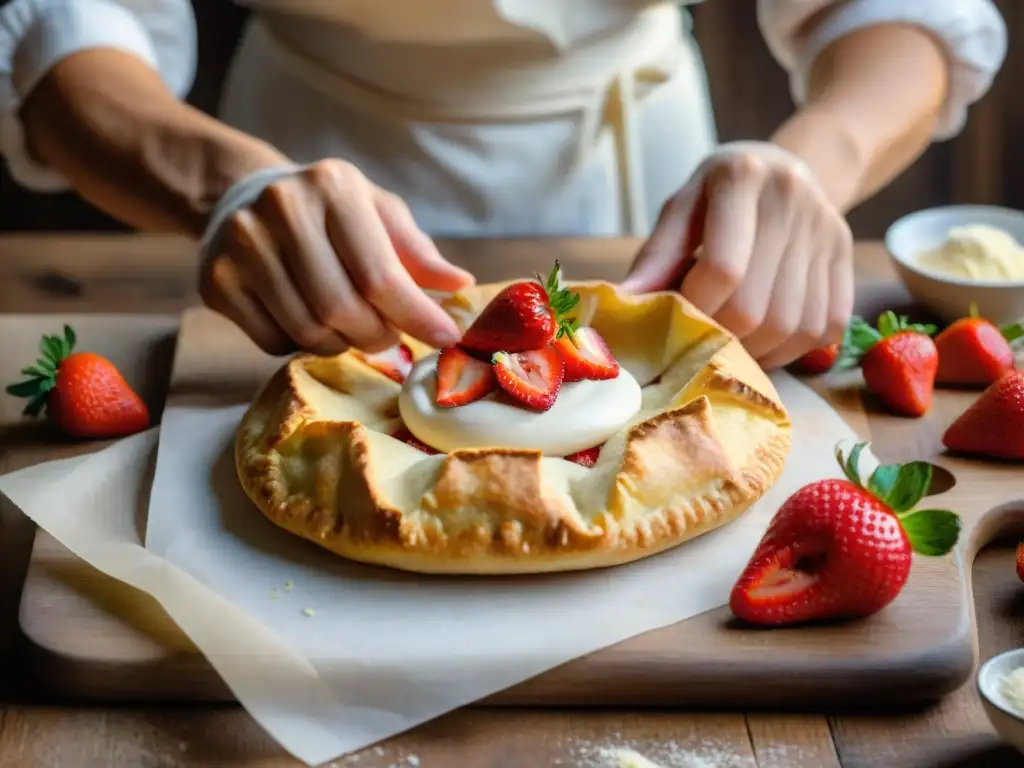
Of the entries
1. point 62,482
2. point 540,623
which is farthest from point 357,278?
point 540,623

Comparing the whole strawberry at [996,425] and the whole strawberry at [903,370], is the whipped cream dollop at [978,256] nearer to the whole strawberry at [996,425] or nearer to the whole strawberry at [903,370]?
the whole strawberry at [903,370]

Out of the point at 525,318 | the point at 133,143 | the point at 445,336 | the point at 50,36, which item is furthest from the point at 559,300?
the point at 50,36

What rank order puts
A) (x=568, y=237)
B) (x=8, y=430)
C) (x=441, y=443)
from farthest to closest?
(x=568, y=237) < (x=8, y=430) < (x=441, y=443)

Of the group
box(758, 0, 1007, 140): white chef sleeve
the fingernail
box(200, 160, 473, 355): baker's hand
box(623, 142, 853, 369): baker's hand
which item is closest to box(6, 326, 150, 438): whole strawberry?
box(200, 160, 473, 355): baker's hand

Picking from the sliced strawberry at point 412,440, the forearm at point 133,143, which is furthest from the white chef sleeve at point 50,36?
the sliced strawberry at point 412,440

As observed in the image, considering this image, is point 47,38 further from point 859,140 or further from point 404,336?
point 859,140
